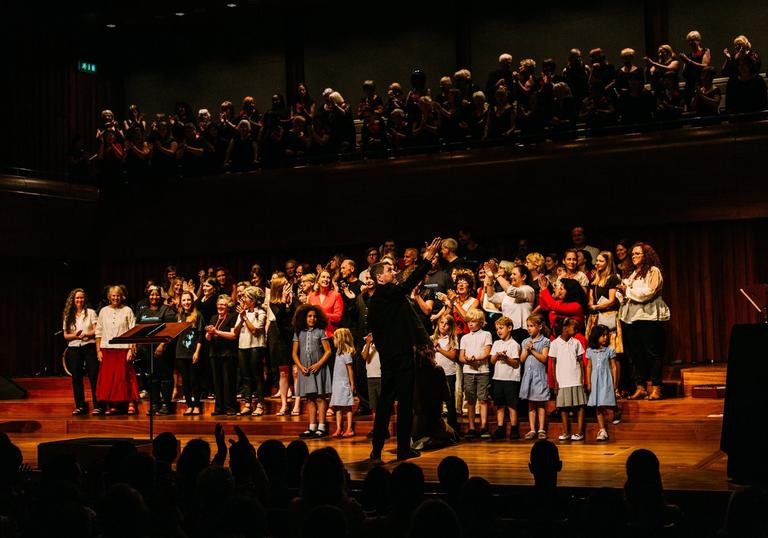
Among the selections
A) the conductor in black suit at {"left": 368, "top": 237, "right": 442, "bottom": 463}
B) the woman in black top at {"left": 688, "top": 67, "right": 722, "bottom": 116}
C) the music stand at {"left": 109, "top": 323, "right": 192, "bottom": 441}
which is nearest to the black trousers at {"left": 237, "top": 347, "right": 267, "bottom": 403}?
the music stand at {"left": 109, "top": 323, "right": 192, "bottom": 441}

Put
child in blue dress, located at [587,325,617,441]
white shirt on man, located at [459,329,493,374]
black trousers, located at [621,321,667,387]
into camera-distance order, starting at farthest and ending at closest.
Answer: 1. black trousers, located at [621,321,667,387]
2. white shirt on man, located at [459,329,493,374]
3. child in blue dress, located at [587,325,617,441]

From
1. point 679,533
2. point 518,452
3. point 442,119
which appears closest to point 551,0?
point 442,119

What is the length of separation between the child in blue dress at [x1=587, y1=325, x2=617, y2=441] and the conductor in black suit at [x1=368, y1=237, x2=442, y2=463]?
6.76 feet

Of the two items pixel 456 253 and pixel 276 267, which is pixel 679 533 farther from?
pixel 276 267

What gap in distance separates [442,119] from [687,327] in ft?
13.1

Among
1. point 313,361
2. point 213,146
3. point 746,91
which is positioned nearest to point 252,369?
point 313,361

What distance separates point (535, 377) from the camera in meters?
9.20

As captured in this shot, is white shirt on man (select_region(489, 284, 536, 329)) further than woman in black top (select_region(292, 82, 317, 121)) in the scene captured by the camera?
No

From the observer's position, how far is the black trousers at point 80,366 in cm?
1200

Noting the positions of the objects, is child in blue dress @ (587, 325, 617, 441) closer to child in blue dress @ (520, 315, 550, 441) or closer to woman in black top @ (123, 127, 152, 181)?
child in blue dress @ (520, 315, 550, 441)

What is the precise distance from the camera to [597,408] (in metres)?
9.02

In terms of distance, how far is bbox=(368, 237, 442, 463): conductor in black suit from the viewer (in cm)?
761

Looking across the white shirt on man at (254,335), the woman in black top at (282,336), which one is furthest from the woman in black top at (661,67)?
the white shirt on man at (254,335)

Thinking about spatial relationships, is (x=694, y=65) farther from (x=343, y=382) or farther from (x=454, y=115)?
(x=343, y=382)
